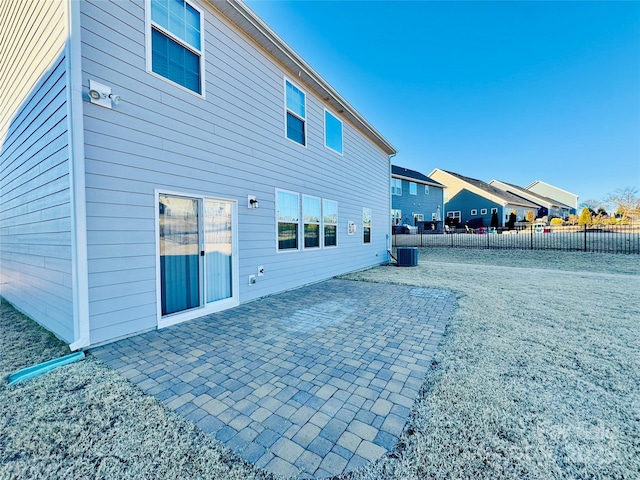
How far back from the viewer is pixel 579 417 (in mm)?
1958

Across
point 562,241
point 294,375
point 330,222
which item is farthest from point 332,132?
point 562,241

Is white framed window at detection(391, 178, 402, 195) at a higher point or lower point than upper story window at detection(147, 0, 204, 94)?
higher

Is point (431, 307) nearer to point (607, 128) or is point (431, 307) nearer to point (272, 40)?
point (272, 40)

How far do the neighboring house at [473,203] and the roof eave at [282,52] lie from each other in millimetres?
25193

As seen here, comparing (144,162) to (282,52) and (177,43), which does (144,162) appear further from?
(282,52)

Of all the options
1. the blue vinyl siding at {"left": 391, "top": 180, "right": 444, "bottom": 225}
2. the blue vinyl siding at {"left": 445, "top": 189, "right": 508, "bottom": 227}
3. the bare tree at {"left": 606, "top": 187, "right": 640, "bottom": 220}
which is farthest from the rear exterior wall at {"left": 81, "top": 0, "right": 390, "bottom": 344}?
the bare tree at {"left": 606, "top": 187, "right": 640, "bottom": 220}

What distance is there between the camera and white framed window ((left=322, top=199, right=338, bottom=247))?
7.81 metres

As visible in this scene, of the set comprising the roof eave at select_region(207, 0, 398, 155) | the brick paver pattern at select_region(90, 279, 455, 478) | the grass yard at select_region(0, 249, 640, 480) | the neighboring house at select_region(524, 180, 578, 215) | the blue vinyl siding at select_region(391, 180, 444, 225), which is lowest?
the brick paver pattern at select_region(90, 279, 455, 478)

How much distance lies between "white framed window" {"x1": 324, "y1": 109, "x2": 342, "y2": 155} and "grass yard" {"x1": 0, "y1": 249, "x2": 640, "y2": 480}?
619 centimetres

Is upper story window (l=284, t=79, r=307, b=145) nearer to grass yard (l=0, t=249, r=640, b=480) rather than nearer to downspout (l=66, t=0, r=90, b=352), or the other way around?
downspout (l=66, t=0, r=90, b=352)

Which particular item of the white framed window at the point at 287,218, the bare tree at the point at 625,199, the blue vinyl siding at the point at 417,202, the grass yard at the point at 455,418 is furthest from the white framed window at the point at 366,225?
the bare tree at the point at 625,199

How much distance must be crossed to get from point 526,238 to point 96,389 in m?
17.0

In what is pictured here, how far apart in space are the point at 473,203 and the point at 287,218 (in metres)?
29.9

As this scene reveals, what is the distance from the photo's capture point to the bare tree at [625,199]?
21.5 metres
